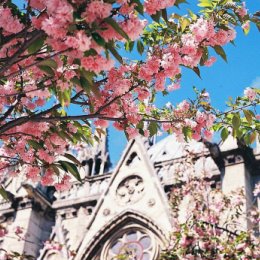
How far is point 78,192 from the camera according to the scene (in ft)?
58.6

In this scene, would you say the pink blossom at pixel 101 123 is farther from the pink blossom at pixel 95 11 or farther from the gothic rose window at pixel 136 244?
the gothic rose window at pixel 136 244

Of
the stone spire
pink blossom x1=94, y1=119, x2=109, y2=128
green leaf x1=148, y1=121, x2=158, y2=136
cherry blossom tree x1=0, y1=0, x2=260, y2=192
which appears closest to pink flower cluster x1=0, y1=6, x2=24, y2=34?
cherry blossom tree x1=0, y1=0, x2=260, y2=192

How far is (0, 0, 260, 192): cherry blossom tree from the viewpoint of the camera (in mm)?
3545

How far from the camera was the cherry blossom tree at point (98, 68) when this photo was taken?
3545 mm

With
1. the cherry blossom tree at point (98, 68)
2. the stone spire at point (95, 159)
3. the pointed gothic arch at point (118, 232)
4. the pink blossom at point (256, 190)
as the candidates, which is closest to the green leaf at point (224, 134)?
the cherry blossom tree at point (98, 68)

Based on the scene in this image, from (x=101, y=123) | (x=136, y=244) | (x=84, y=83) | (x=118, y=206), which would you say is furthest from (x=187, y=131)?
(x=118, y=206)

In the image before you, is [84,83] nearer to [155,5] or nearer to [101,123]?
[155,5]

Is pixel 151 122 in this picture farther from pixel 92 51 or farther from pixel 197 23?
pixel 92 51

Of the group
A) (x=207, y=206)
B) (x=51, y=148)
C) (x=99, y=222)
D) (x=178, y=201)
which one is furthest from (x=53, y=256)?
(x=51, y=148)

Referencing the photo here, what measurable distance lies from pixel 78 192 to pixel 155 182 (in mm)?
3767

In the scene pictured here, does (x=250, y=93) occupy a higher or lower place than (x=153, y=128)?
higher

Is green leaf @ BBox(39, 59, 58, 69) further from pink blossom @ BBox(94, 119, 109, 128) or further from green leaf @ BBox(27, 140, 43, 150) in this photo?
pink blossom @ BBox(94, 119, 109, 128)

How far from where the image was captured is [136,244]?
569 inches

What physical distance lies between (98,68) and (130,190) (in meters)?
12.4
